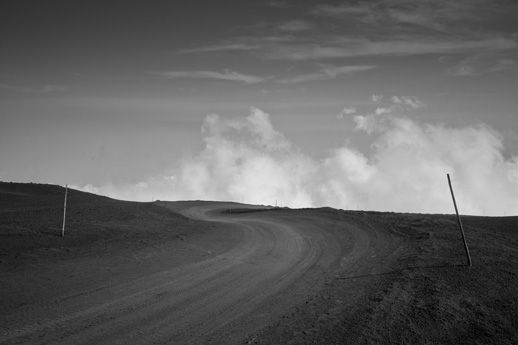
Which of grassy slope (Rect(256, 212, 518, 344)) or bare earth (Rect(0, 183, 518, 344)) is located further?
bare earth (Rect(0, 183, 518, 344))

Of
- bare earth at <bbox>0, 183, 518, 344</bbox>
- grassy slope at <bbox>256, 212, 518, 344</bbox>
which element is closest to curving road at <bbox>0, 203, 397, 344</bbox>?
bare earth at <bbox>0, 183, 518, 344</bbox>

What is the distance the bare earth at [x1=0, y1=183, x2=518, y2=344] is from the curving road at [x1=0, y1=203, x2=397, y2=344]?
46mm

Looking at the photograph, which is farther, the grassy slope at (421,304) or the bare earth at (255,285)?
the bare earth at (255,285)

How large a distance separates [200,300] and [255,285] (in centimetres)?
230

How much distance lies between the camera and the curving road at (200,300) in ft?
25.1

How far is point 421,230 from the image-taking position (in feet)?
66.0

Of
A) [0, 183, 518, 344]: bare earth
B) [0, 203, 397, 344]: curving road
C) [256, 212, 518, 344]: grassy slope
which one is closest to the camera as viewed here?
[0, 203, 397, 344]: curving road

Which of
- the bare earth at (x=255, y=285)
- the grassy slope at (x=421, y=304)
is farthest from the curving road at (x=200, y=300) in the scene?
the grassy slope at (x=421, y=304)

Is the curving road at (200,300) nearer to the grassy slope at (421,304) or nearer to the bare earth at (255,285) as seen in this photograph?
the bare earth at (255,285)

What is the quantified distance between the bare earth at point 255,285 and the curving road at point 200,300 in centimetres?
5

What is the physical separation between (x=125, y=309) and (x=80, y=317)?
3.62 feet

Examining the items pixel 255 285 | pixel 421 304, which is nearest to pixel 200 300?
pixel 255 285

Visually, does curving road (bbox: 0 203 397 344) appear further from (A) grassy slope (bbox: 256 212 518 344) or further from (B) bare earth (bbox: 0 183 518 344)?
(A) grassy slope (bbox: 256 212 518 344)

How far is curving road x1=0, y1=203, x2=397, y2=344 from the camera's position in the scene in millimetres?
7648
